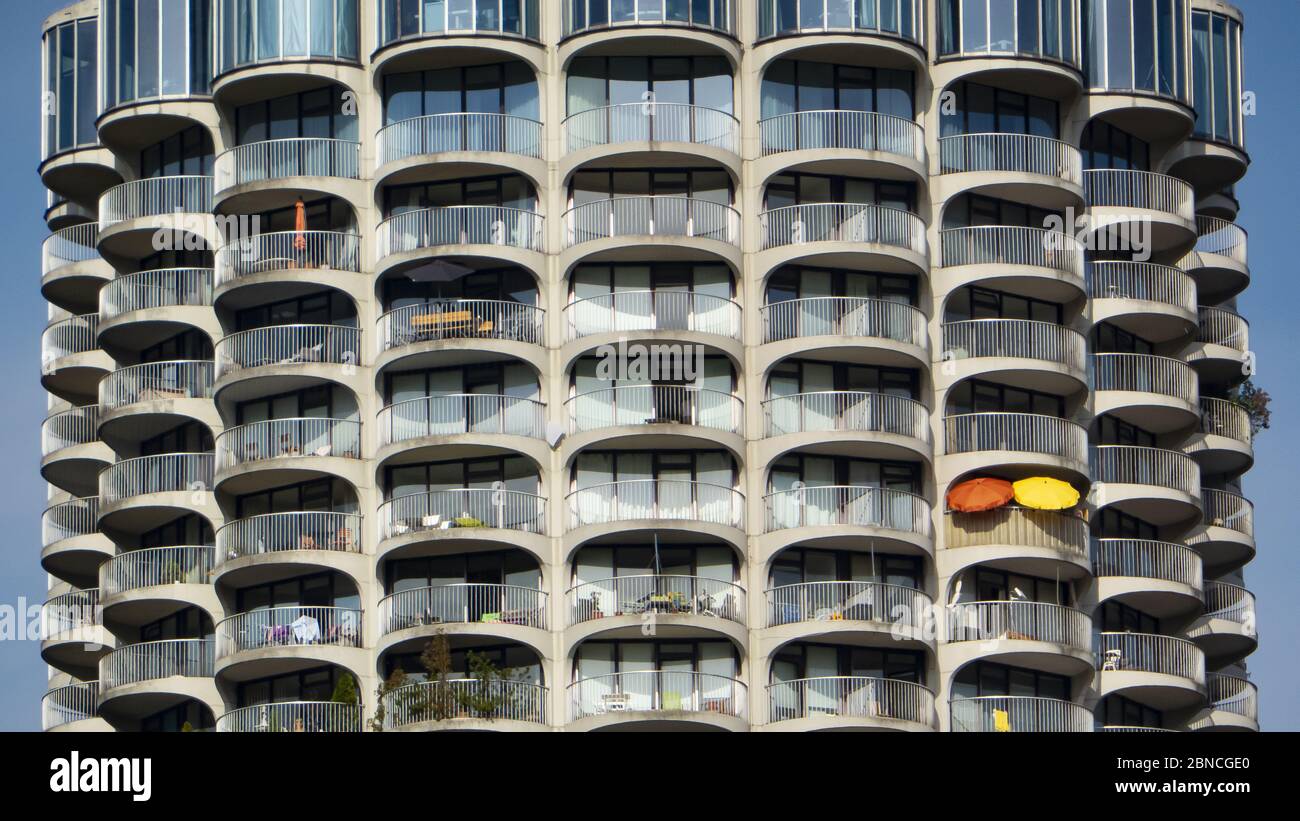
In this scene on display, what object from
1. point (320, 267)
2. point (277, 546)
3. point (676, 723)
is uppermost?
point (320, 267)

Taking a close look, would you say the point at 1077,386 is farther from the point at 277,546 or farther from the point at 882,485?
the point at 277,546

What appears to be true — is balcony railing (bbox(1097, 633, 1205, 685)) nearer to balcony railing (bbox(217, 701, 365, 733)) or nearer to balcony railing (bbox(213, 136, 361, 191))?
balcony railing (bbox(217, 701, 365, 733))

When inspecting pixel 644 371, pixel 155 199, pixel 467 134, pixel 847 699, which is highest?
pixel 155 199

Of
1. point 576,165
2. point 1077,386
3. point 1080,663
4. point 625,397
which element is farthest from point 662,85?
point 1080,663

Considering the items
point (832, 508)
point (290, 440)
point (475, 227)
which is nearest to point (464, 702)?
point (290, 440)

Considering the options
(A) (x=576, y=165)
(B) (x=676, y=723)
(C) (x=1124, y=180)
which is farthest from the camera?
(C) (x=1124, y=180)

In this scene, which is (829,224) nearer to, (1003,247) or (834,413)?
(834,413)

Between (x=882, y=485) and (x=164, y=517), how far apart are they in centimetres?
2370

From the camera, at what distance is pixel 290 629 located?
300 feet

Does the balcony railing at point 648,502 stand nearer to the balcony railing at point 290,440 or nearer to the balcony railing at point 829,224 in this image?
the balcony railing at point 290,440

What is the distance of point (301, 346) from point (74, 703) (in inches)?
704

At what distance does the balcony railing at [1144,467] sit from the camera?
98562mm

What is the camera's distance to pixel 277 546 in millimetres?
92438

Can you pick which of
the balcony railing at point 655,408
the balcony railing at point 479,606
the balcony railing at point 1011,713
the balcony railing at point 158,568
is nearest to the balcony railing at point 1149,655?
the balcony railing at point 1011,713
